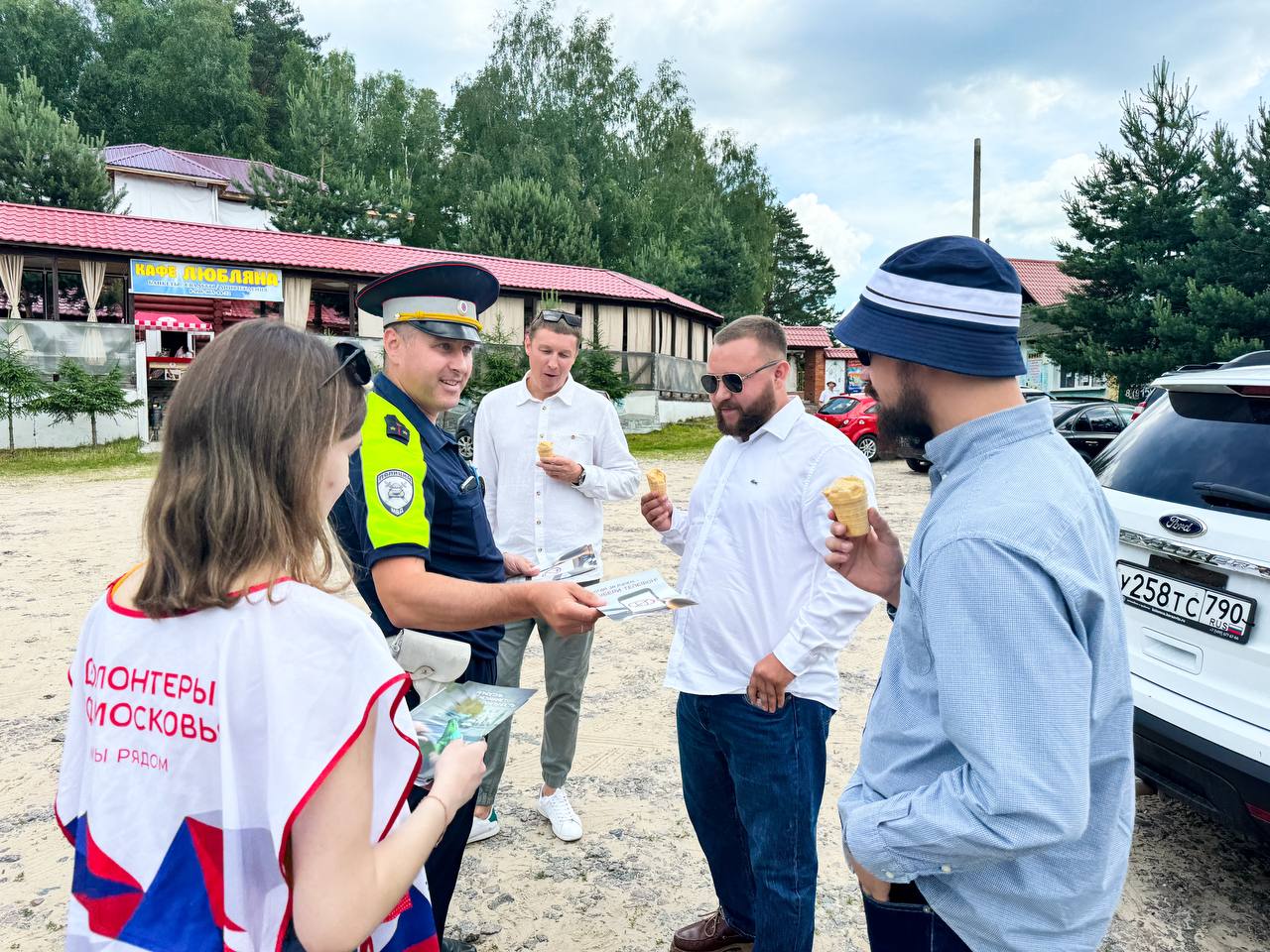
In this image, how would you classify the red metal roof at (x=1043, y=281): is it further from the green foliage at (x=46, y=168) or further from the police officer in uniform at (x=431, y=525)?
the police officer in uniform at (x=431, y=525)

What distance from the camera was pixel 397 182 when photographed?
35344 millimetres

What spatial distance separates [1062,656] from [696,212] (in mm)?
40985

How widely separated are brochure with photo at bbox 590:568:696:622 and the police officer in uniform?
60 millimetres

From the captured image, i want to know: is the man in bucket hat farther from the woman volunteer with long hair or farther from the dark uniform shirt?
the dark uniform shirt

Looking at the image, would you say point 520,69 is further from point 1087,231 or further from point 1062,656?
point 1062,656

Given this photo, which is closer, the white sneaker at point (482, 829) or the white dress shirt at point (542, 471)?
the white sneaker at point (482, 829)

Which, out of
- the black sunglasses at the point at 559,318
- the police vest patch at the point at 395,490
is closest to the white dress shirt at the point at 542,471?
the black sunglasses at the point at 559,318

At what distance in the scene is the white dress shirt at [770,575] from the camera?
247cm

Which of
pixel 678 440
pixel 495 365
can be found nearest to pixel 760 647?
pixel 495 365

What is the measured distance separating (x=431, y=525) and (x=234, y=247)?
23464 mm

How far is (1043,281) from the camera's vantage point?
1559 inches

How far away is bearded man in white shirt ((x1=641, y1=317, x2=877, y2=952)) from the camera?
2389 mm

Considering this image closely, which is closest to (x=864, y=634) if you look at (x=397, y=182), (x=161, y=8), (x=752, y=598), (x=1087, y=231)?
(x=752, y=598)

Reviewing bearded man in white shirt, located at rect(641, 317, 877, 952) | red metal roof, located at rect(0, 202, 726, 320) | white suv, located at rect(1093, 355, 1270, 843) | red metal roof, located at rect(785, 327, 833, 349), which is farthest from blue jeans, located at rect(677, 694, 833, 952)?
red metal roof, located at rect(785, 327, 833, 349)
